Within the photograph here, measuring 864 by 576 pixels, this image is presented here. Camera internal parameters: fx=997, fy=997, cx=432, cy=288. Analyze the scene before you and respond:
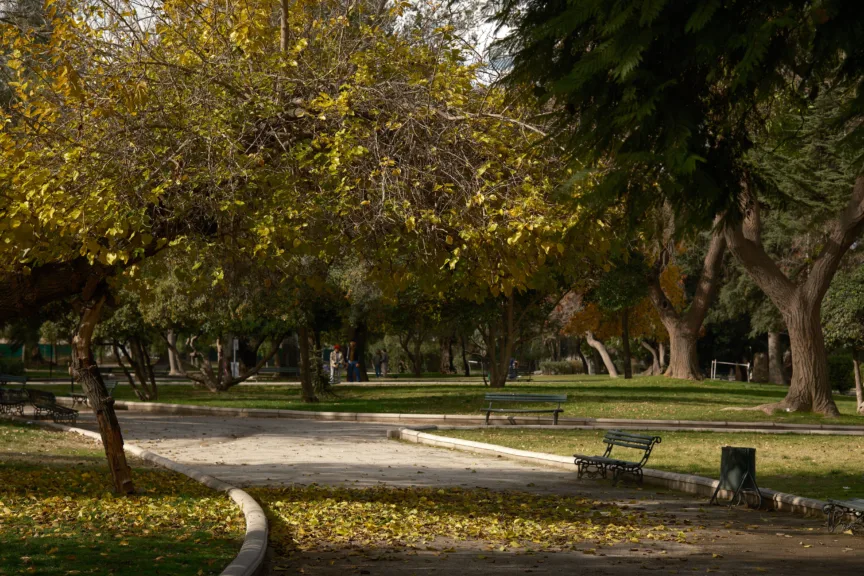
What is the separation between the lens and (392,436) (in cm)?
2152

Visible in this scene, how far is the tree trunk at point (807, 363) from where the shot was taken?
24500mm

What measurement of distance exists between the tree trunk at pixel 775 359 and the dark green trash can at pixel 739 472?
43.3 m

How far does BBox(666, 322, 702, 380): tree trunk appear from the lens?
3819 cm

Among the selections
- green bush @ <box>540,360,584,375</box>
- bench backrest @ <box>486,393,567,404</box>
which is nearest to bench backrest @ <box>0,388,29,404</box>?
bench backrest @ <box>486,393,567,404</box>

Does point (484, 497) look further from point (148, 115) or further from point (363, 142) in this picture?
point (148, 115)

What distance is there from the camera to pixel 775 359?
54.2m

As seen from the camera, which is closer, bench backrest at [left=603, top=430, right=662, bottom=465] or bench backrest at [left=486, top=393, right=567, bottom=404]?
bench backrest at [left=603, top=430, right=662, bottom=465]

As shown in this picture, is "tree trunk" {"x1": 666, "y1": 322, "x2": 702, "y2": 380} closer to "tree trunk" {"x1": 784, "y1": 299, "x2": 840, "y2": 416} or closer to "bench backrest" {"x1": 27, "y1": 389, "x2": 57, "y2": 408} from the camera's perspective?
"tree trunk" {"x1": 784, "y1": 299, "x2": 840, "y2": 416}

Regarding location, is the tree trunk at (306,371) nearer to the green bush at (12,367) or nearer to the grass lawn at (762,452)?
the grass lawn at (762,452)

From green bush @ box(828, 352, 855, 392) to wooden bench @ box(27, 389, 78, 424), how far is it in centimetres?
3435

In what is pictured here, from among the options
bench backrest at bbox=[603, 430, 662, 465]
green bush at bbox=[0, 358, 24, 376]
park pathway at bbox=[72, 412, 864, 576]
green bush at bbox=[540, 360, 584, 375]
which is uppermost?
green bush at bbox=[540, 360, 584, 375]

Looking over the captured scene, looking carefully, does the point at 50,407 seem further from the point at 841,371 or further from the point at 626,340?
the point at 841,371

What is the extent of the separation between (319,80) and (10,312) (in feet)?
14.3

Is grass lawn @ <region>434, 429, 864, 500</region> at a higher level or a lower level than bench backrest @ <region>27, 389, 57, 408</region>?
lower
